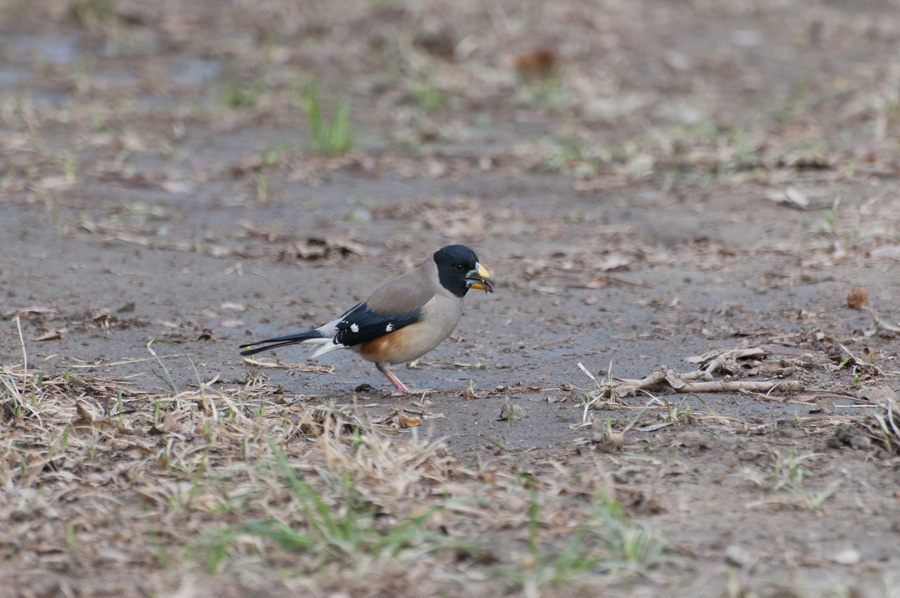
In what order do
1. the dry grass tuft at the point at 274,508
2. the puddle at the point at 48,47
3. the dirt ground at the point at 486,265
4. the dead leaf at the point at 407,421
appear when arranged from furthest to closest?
1. the puddle at the point at 48,47
2. the dead leaf at the point at 407,421
3. the dirt ground at the point at 486,265
4. the dry grass tuft at the point at 274,508

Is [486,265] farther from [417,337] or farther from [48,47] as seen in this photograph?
[48,47]

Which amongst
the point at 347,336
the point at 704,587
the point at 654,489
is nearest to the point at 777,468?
the point at 654,489

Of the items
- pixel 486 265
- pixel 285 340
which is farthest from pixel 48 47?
pixel 285 340

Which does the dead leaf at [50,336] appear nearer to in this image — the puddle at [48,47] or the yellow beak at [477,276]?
the yellow beak at [477,276]

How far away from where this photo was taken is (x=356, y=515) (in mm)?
3482

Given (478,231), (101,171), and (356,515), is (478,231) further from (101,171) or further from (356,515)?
(356,515)

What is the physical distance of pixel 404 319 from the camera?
16.9 ft

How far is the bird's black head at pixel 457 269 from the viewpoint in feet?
17.6

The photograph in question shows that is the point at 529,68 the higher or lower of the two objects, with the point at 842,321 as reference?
higher

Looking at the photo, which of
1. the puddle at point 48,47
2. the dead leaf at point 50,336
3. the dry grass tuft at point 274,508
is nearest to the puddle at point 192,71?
the puddle at point 48,47

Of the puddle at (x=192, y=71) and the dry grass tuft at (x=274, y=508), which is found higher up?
the puddle at (x=192, y=71)

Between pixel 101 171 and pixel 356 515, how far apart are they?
21.2 ft

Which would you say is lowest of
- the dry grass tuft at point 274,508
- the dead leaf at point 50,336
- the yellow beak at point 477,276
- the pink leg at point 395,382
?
the pink leg at point 395,382

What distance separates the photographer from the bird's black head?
17.6 feet
